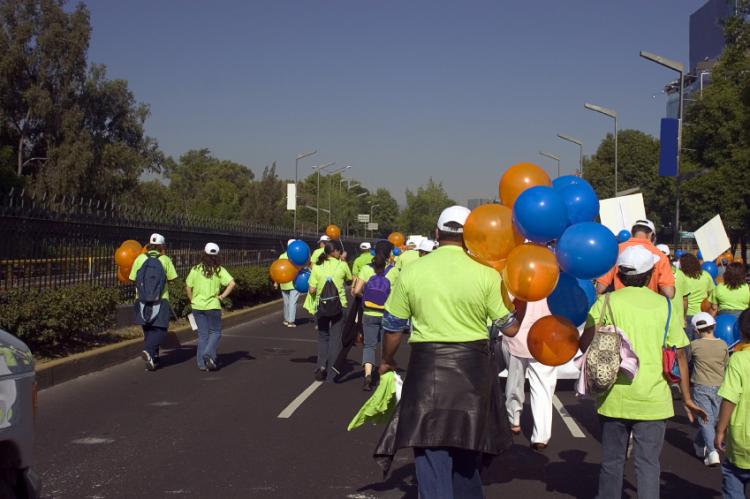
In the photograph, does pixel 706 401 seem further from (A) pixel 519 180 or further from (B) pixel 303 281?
(B) pixel 303 281

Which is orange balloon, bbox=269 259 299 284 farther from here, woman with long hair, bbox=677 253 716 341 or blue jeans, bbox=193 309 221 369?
woman with long hair, bbox=677 253 716 341

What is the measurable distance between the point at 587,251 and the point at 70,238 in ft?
35.7

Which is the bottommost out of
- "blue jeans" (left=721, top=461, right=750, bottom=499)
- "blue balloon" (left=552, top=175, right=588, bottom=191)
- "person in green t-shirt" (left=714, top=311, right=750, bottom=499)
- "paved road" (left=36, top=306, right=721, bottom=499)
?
"paved road" (left=36, top=306, right=721, bottom=499)

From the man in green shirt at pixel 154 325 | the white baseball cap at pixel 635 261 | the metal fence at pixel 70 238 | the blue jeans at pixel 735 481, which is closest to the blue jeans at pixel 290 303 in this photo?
the metal fence at pixel 70 238

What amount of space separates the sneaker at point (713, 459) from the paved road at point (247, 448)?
9 centimetres

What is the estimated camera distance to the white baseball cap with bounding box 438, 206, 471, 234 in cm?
467

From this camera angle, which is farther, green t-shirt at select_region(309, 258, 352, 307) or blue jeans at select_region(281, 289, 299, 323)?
blue jeans at select_region(281, 289, 299, 323)

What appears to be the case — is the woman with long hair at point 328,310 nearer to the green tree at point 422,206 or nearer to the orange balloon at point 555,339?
the orange balloon at point 555,339

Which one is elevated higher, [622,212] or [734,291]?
[622,212]

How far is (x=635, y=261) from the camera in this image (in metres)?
5.07

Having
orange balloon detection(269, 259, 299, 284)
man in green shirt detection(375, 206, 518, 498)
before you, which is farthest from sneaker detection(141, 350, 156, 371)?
man in green shirt detection(375, 206, 518, 498)

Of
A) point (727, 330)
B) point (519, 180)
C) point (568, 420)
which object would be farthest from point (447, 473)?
point (727, 330)

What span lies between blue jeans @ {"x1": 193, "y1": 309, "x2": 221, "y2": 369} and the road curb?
134 cm

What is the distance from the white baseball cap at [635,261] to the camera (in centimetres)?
507
